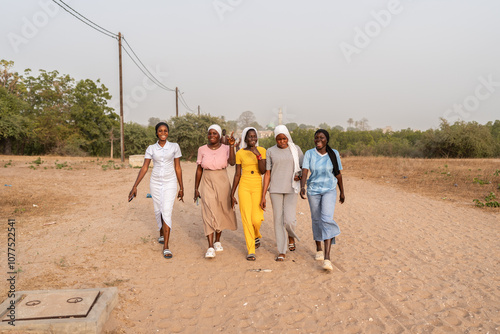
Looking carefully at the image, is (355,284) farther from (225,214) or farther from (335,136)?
(335,136)

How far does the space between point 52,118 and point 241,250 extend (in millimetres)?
34745

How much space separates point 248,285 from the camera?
169 inches

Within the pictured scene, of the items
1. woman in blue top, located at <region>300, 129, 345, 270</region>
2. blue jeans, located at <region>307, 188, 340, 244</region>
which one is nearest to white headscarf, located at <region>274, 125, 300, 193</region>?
woman in blue top, located at <region>300, 129, 345, 270</region>

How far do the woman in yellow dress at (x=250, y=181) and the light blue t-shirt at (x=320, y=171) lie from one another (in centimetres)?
68

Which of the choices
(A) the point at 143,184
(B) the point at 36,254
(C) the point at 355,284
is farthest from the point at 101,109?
(C) the point at 355,284

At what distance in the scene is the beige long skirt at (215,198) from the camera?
5.21 meters

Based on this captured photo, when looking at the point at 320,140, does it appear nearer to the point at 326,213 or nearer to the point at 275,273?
the point at 326,213

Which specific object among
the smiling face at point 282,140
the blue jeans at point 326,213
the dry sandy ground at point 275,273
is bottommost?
the dry sandy ground at point 275,273

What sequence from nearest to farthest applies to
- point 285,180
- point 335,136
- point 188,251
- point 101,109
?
point 285,180
point 188,251
point 101,109
point 335,136

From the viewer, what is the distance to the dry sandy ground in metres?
3.46

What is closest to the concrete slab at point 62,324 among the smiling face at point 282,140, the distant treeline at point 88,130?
the smiling face at point 282,140

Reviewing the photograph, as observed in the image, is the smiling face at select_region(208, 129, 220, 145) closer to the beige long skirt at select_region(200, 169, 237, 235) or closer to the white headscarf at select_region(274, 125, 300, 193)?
the beige long skirt at select_region(200, 169, 237, 235)

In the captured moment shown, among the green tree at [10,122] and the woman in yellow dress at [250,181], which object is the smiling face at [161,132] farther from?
the green tree at [10,122]

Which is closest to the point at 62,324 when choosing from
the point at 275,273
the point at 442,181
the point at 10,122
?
the point at 275,273
